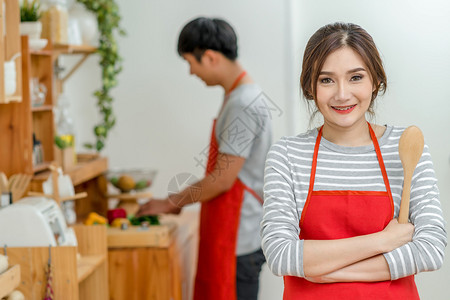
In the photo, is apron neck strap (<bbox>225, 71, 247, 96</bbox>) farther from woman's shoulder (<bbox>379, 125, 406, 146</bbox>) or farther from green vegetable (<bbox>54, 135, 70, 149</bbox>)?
woman's shoulder (<bbox>379, 125, 406, 146</bbox>)

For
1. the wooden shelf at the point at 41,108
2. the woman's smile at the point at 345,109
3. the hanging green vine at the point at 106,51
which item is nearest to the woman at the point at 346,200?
the woman's smile at the point at 345,109

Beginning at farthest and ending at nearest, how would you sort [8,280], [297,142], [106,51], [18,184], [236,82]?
[106,51] → [236,82] → [18,184] → [8,280] → [297,142]

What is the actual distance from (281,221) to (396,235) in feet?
0.68

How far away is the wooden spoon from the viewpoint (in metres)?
1.11

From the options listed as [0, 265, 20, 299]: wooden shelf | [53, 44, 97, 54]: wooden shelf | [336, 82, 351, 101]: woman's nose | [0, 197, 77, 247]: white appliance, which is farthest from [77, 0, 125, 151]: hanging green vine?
[336, 82, 351, 101]: woman's nose

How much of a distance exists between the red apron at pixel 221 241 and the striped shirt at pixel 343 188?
3.21 feet

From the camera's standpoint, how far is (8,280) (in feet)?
4.98

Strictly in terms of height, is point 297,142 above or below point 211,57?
below

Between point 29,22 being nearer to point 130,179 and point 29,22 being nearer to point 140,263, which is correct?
point 130,179

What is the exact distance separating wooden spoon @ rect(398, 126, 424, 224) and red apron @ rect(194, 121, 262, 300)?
3.50 ft

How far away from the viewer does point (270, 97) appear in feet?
10.1

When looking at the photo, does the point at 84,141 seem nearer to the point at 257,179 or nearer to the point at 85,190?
the point at 85,190

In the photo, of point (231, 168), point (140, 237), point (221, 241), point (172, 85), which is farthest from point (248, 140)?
point (172, 85)

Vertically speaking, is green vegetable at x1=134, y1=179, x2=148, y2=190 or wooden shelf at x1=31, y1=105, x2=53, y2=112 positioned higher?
wooden shelf at x1=31, y1=105, x2=53, y2=112
